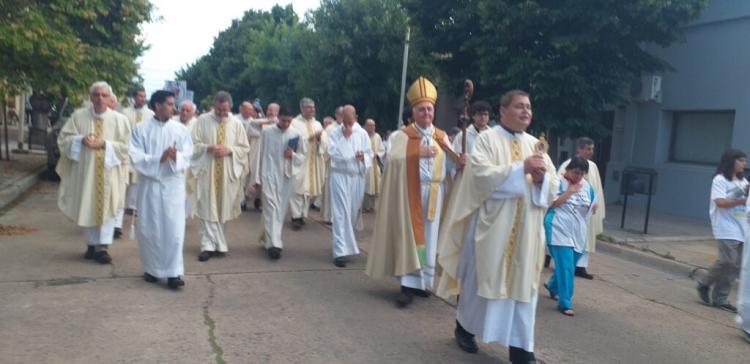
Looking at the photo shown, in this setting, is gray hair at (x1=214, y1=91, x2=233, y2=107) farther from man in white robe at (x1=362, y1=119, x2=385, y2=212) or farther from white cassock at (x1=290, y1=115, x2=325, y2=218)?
man in white robe at (x1=362, y1=119, x2=385, y2=212)

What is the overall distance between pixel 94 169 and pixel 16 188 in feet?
19.4

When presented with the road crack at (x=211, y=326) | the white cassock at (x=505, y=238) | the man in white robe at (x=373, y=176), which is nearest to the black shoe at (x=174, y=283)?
the road crack at (x=211, y=326)

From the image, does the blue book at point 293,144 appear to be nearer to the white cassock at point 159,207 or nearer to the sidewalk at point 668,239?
the white cassock at point 159,207

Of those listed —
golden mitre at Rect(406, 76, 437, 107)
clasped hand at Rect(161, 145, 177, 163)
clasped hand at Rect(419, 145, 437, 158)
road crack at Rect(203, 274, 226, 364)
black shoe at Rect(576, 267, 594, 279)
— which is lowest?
road crack at Rect(203, 274, 226, 364)

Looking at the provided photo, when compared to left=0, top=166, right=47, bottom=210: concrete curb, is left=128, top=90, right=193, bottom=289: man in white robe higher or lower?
higher

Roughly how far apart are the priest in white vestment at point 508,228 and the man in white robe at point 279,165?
4207mm

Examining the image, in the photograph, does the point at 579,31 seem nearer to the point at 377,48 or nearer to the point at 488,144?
the point at 488,144

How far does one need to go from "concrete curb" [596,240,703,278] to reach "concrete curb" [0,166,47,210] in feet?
33.2

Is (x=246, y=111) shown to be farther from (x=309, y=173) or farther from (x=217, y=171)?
(x=217, y=171)

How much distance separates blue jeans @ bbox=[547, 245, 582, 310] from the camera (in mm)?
6633

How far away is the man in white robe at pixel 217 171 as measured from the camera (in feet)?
26.8

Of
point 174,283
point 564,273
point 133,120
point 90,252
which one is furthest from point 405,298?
point 133,120

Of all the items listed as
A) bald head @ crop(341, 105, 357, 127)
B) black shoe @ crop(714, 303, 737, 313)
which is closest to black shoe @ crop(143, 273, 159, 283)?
bald head @ crop(341, 105, 357, 127)

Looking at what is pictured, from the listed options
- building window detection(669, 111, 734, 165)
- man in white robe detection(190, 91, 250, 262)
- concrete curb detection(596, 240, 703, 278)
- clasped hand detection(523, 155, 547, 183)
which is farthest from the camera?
building window detection(669, 111, 734, 165)
